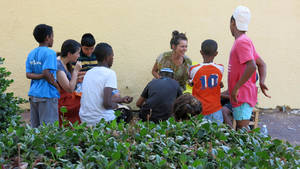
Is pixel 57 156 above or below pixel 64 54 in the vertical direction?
below

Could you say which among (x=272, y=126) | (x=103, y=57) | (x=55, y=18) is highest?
(x=55, y=18)

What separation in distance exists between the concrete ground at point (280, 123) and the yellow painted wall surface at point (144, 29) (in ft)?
1.30

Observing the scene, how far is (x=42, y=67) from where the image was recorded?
3.77 meters

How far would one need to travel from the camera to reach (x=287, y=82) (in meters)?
6.40

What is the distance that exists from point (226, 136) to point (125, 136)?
0.67 meters

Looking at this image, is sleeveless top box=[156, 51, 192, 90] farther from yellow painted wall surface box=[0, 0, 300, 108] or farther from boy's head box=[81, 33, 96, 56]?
boy's head box=[81, 33, 96, 56]

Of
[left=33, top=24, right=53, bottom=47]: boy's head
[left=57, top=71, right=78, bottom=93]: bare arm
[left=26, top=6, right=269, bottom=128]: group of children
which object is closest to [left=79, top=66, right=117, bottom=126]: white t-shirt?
[left=26, top=6, right=269, bottom=128]: group of children

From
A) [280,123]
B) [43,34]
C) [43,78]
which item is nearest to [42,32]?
[43,34]

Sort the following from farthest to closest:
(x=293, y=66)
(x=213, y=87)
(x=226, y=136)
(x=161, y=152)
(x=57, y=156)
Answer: (x=293, y=66), (x=213, y=87), (x=226, y=136), (x=161, y=152), (x=57, y=156)

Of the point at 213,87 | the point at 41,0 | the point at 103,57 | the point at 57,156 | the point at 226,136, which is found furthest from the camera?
the point at 41,0

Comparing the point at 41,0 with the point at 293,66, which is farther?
the point at 293,66

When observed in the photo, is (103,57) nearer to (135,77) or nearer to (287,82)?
(135,77)

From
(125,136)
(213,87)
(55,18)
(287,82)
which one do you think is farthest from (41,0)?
(287,82)

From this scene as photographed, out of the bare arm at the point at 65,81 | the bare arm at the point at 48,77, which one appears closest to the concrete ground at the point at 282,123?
the bare arm at the point at 65,81
